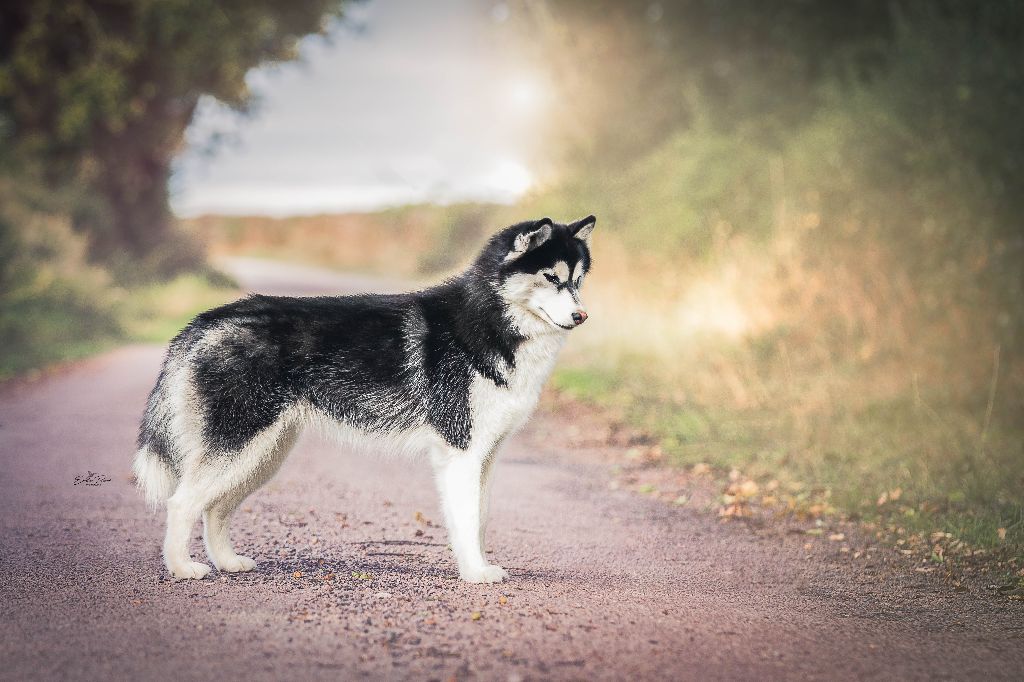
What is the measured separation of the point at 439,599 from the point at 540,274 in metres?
1.87

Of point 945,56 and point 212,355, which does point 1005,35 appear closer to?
point 945,56

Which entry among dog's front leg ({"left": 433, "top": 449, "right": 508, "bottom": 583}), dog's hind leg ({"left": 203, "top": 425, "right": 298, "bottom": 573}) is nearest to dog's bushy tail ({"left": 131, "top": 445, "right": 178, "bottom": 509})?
dog's hind leg ({"left": 203, "top": 425, "right": 298, "bottom": 573})

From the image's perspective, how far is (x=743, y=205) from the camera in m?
14.6

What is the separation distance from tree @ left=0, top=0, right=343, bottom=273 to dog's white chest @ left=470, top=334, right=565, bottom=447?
18541 millimetres

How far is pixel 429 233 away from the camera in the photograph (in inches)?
1396

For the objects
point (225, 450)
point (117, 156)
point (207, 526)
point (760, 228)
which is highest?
point (117, 156)

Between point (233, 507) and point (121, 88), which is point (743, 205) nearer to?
point (233, 507)

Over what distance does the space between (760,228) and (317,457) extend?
8.67 meters

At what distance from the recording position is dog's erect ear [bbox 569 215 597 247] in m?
5.25

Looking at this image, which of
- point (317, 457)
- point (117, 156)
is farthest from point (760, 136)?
point (117, 156)

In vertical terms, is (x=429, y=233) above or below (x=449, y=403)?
above
